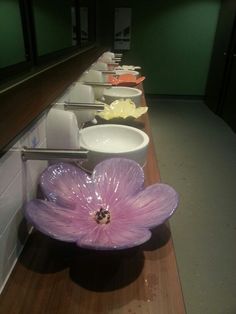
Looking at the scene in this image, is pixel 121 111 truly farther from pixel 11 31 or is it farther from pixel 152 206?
pixel 152 206

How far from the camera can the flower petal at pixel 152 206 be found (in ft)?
1.84

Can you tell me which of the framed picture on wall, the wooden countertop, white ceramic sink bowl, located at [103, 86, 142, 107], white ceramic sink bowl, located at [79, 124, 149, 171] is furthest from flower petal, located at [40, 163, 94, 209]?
the framed picture on wall

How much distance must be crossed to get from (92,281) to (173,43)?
4412mm

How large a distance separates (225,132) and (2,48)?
2896mm

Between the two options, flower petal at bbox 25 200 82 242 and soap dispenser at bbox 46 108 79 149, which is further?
soap dispenser at bbox 46 108 79 149

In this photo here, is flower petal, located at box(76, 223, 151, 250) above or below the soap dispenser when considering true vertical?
below

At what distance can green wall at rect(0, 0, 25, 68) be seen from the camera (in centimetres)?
94

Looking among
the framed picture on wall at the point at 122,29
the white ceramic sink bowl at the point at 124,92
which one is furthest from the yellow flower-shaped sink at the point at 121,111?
the framed picture on wall at the point at 122,29

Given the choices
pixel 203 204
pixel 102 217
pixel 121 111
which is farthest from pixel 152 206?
pixel 203 204

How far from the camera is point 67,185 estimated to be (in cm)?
66

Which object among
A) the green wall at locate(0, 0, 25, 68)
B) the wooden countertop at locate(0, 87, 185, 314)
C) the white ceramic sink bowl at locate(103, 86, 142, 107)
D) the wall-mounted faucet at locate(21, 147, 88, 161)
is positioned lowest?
the wooden countertop at locate(0, 87, 185, 314)

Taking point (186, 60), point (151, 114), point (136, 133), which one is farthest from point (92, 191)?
point (186, 60)

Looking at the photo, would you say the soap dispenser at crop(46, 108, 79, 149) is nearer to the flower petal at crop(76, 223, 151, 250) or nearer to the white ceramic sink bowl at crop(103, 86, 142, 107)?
the flower petal at crop(76, 223, 151, 250)

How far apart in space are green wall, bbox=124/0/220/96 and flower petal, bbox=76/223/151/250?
4219 mm
